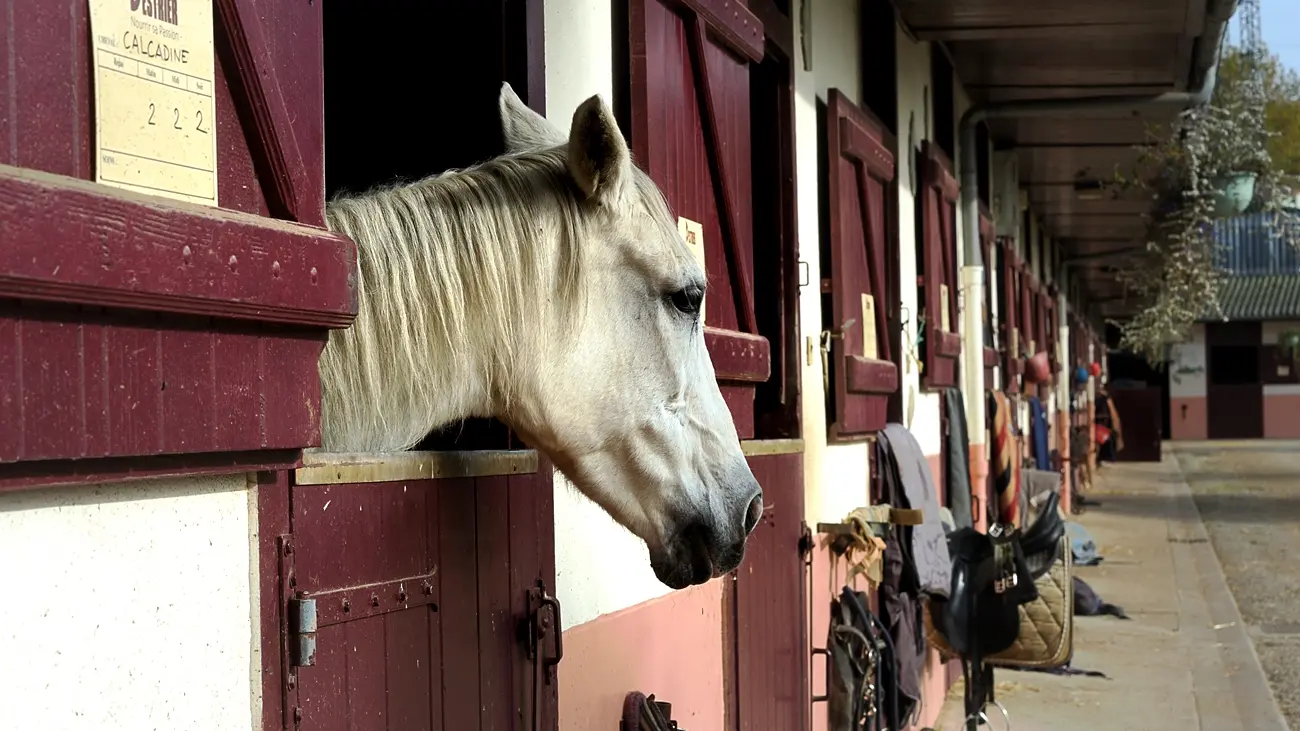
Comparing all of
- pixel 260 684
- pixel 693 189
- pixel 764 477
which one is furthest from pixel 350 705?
pixel 764 477

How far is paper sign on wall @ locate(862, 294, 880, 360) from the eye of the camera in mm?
5405

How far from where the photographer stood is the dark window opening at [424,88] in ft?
8.86

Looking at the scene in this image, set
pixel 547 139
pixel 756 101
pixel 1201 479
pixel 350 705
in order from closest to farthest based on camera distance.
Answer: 1. pixel 350 705
2. pixel 547 139
3. pixel 756 101
4. pixel 1201 479

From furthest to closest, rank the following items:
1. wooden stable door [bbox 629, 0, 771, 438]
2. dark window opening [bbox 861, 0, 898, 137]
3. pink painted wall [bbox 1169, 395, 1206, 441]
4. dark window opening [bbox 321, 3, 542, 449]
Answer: pink painted wall [bbox 1169, 395, 1206, 441]
dark window opening [bbox 861, 0, 898, 137]
wooden stable door [bbox 629, 0, 771, 438]
dark window opening [bbox 321, 3, 542, 449]

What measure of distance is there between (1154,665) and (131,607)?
7.71 metres

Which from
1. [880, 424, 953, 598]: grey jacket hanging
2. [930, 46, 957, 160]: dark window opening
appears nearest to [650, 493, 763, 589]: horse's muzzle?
[880, 424, 953, 598]: grey jacket hanging

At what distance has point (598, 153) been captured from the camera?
84.1 inches

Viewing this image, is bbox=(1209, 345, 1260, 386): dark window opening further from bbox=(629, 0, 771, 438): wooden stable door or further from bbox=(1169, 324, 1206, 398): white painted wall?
bbox=(629, 0, 771, 438): wooden stable door

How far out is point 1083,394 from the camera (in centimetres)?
2467

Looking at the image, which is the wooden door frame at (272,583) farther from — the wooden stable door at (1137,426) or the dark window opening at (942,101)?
the wooden stable door at (1137,426)

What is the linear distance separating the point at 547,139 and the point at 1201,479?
77.9 feet

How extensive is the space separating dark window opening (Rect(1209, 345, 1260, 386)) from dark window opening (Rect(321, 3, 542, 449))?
4148 cm

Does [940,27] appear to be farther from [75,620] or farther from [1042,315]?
[1042,315]

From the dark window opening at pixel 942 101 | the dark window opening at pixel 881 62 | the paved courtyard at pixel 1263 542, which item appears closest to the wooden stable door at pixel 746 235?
the dark window opening at pixel 881 62
